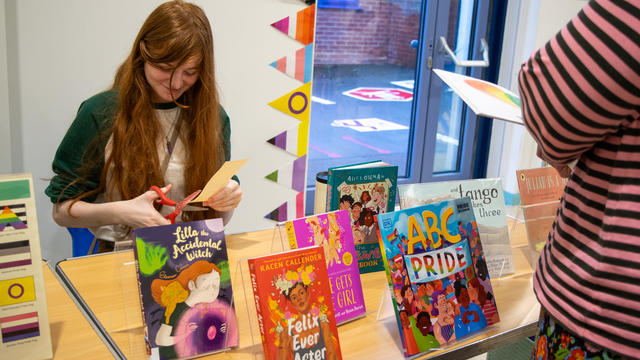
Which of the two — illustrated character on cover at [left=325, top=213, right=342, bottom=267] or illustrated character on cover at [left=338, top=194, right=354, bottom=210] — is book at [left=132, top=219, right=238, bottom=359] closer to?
illustrated character on cover at [left=325, top=213, right=342, bottom=267]

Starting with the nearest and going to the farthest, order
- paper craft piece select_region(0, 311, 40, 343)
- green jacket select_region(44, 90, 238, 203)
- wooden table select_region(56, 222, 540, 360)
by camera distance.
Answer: paper craft piece select_region(0, 311, 40, 343), wooden table select_region(56, 222, 540, 360), green jacket select_region(44, 90, 238, 203)

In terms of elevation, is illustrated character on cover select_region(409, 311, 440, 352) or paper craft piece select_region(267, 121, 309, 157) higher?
illustrated character on cover select_region(409, 311, 440, 352)

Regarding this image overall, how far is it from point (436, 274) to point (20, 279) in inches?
30.8

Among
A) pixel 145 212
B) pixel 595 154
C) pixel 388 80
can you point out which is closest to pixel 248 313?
pixel 145 212

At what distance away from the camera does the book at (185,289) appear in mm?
932

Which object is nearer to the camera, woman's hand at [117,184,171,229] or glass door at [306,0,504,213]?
woman's hand at [117,184,171,229]

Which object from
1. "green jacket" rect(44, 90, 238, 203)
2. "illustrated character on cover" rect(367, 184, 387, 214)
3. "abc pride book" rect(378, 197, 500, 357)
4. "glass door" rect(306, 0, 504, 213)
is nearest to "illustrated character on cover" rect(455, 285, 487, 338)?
"abc pride book" rect(378, 197, 500, 357)

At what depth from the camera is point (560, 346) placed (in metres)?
0.83

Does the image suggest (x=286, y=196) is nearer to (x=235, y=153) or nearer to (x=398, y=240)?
(x=235, y=153)

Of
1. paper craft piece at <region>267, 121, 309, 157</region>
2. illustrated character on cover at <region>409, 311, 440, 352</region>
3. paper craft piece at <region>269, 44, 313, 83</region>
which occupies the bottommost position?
paper craft piece at <region>267, 121, 309, 157</region>

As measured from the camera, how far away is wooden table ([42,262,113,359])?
3.09 ft

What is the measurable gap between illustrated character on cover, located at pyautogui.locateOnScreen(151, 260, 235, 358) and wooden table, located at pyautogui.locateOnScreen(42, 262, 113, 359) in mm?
113

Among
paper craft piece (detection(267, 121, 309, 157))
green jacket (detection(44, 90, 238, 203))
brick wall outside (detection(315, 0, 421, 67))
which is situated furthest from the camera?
brick wall outside (detection(315, 0, 421, 67))

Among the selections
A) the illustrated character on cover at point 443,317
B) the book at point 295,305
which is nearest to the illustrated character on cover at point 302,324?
the book at point 295,305
